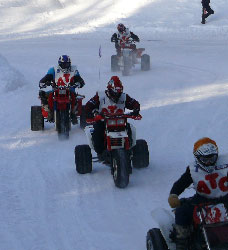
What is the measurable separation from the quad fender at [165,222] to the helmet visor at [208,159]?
28.5 inches

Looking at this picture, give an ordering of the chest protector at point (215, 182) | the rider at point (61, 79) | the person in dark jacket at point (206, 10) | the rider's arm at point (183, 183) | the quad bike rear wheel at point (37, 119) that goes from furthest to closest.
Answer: the person in dark jacket at point (206, 10) → the quad bike rear wheel at point (37, 119) → the rider at point (61, 79) → the rider's arm at point (183, 183) → the chest protector at point (215, 182)

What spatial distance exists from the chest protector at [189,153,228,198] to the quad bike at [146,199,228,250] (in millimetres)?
238

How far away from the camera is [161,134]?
13.8 m

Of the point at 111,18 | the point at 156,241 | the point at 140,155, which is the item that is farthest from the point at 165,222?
the point at 111,18

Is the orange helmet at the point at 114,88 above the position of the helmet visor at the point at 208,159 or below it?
above

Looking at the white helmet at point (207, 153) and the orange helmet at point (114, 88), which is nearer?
the white helmet at point (207, 153)

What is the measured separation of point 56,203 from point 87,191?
2.28 feet

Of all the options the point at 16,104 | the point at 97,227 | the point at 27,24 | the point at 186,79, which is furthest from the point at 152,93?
A: the point at 27,24

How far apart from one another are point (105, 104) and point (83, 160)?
3.45 feet

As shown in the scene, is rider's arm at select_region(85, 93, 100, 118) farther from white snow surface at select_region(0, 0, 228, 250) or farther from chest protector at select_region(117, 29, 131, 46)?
chest protector at select_region(117, 29, 131, 46)

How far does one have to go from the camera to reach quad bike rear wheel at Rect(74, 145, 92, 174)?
35.6ft

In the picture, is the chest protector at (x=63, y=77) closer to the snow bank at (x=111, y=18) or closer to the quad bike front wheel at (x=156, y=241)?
the quad bike front wheel at (x=156, y=241)

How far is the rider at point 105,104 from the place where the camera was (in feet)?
35.1

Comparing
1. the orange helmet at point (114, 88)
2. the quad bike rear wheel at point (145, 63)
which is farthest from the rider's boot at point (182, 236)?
the quad bike rear wheel at point (145, 63)
